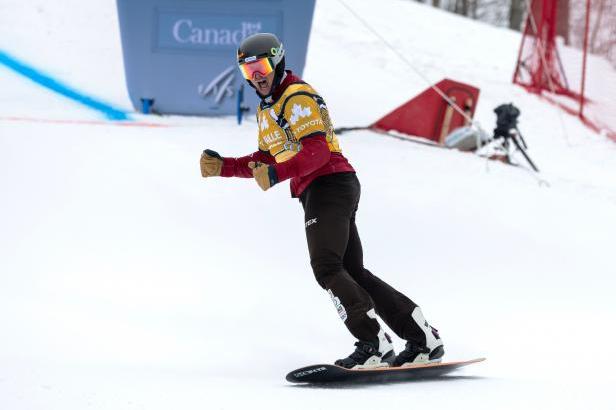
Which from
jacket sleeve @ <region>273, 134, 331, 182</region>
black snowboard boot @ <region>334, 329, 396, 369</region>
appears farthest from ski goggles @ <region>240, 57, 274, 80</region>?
black snowboard boot @ <region>334, 329, 396, 369</region>

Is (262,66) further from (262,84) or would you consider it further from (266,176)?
(266,176)

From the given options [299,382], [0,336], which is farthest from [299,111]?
[0,336]

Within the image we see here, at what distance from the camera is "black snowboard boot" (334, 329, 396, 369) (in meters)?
4.12

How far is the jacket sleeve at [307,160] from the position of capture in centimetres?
394

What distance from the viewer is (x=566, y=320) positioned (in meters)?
6.07

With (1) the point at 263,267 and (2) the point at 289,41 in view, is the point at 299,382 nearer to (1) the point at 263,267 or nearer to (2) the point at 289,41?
(1) the point at 263,267

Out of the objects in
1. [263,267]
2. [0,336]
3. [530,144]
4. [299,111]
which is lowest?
[530,144]

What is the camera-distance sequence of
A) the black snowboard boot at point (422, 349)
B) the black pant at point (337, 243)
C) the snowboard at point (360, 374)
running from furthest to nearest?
the black snowboard boot at point (422, 349) < the black pant at point (337, 243) < the snowboard at point (360, 374)

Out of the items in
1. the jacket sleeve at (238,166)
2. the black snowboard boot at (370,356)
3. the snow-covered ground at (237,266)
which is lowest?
the snow-covered ground at (237,266)

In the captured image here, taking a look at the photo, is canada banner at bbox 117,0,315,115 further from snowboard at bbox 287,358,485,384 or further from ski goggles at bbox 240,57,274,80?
snowboard at bbox 287,358,485,384

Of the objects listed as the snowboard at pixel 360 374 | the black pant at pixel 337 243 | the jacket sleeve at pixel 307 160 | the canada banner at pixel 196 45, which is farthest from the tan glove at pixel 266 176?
the canada banner at pixel 196 45

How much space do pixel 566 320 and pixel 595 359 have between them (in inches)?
32.1

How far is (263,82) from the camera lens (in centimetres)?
414

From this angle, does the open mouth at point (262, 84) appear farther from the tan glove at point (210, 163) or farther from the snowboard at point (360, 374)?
the snowboard at point (360, 374)
